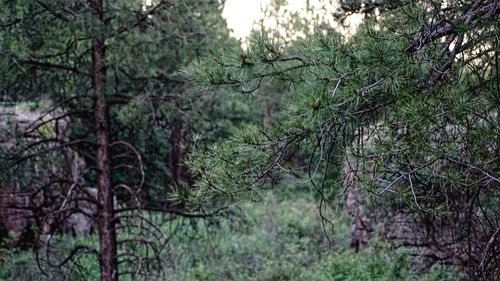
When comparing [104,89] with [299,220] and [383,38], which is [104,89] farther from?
[299,220]

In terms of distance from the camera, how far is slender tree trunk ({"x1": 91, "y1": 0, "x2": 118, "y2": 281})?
235 inches

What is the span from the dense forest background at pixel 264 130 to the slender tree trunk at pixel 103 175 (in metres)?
0.01

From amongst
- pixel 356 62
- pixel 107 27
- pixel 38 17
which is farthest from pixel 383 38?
pixel 38 17

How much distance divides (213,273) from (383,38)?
630 centimetres

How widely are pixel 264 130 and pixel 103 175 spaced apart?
10.1 feet

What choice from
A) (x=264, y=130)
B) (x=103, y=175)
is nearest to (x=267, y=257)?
(x=103, y=175)

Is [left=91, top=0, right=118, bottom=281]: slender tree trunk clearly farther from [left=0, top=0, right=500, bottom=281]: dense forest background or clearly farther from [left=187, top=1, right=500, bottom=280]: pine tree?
[left=187, top=1, right=500, bottom=280]: pine tree

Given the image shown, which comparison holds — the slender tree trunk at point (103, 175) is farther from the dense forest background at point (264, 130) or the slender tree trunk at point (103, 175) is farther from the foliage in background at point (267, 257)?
the foliage in background at point (267, 257)

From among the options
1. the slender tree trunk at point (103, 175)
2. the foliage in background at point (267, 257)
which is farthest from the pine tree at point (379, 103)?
the slender tree trunk at point (103, 175)

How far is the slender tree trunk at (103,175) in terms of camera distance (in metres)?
5.96

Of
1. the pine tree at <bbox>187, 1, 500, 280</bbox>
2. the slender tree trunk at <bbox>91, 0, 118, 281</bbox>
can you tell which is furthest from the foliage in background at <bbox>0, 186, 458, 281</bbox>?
the pine tree at <bbox>187, 1, 500, 280</bbox>

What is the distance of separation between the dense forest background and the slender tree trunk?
14mm

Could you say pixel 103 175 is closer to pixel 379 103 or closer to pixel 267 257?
pixel 379 103

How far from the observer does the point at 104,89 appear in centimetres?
595
